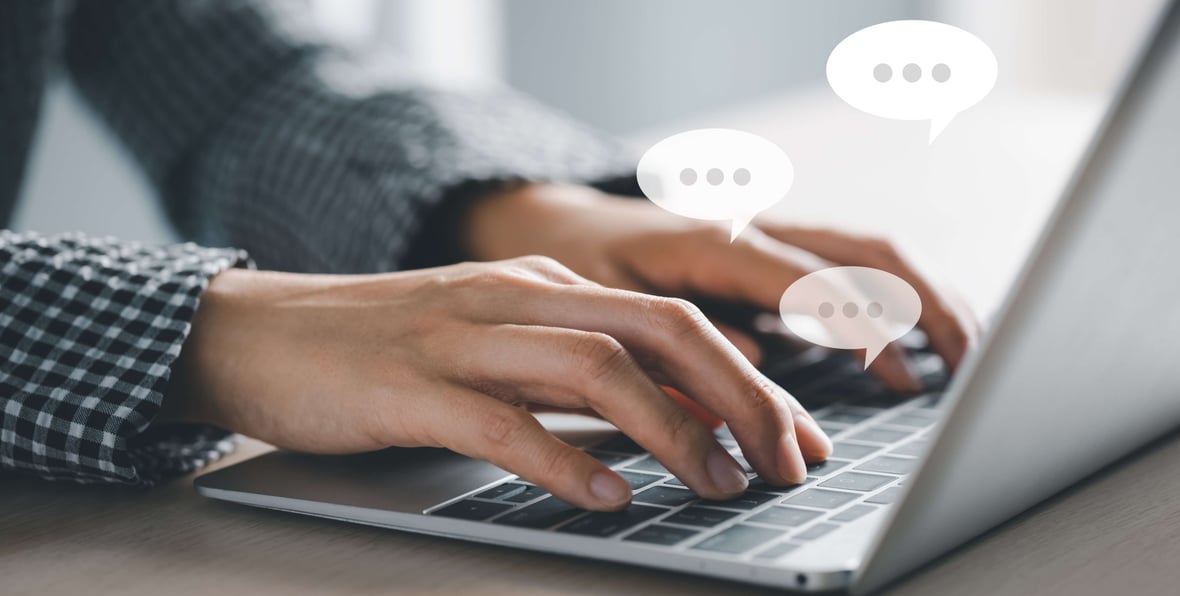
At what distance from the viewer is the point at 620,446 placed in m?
0.46

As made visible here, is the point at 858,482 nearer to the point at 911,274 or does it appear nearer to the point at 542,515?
the point at 542,515

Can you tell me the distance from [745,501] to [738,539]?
0.04 m

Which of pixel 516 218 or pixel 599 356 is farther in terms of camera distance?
pixel 516 218

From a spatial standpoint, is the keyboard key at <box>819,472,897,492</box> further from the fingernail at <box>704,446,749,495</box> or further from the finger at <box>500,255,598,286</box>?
the finger at <box>500,255,598,286</box>

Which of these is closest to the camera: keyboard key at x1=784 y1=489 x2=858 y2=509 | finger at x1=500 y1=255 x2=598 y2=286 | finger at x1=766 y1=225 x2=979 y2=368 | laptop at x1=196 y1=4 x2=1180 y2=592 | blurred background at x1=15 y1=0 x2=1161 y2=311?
laptop at x1=196 y1=4 x2=1180 y2=592

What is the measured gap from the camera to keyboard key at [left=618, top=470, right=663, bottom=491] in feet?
1.29

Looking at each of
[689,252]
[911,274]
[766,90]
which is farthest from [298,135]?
[766,90]

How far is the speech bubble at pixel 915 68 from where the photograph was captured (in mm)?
415

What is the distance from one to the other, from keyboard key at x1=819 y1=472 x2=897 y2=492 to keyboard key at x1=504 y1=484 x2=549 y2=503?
10 centimetres

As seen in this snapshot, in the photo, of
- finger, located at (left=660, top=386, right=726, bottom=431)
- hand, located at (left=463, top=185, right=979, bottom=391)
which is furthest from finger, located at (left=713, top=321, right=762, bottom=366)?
finger, located at (left=660, top=386, right=726, bottom=431)

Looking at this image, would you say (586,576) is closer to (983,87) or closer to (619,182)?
(983,87)

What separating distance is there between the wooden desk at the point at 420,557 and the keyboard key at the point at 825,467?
0.07 metres

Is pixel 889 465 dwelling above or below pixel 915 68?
below

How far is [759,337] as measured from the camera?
0.64 m
